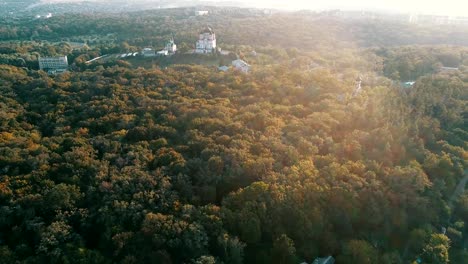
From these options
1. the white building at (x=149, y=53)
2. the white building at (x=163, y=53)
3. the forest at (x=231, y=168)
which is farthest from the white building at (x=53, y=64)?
the white building at (x=163, y=53)

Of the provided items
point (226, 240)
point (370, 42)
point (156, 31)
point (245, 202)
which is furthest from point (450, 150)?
point (156, 31)

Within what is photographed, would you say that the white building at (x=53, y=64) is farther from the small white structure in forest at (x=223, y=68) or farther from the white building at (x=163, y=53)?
the small white structure in forest at (x=223, y=68)

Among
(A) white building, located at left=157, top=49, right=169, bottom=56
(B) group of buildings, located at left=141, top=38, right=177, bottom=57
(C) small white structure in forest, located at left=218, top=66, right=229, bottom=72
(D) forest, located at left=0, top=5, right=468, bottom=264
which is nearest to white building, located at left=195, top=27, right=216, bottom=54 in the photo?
(B) group of buildings, located at left=141, top=38, right=177, bottom=57

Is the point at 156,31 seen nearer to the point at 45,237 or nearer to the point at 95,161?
the point at 95,161

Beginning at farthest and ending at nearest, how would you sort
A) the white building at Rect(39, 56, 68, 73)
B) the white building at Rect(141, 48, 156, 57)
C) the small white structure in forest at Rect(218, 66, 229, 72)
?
the white building at Rect(141, 48, 156, 57) → the white building at Rect(39, 56, 68, 73) → the small white structure in forest at Rect(218, 66, 229, 72)

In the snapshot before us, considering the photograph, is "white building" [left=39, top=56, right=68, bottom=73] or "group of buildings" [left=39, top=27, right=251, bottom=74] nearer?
"group of buildings" [left=39, top=27, right=251, bottom=74]

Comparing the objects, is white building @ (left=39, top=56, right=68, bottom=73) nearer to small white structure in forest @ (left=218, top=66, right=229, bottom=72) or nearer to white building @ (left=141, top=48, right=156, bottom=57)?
white building @ (left=141, top=48, right=156, bottom=57)

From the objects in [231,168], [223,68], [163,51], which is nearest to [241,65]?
[223,68]
